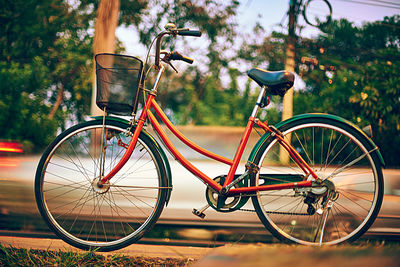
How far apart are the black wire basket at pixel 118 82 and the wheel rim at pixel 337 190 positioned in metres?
1.05

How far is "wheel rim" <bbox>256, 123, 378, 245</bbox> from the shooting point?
7.07 feet

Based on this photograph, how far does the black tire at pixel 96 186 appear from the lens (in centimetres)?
217

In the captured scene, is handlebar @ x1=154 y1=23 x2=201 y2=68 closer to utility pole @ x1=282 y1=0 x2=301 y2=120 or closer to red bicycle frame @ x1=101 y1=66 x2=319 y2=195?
red bicycle frame @ x1=101 y1=66 x2=319 y2=195

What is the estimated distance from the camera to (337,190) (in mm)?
2389

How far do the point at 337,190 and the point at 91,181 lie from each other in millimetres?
1938

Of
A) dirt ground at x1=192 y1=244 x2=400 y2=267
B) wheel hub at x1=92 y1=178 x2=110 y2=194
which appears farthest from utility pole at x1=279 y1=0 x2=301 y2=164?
dirt ground at x1=192 y1=244 x2=400 y2=267

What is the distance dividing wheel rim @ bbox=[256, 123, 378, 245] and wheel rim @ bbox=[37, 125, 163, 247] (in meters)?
0.92

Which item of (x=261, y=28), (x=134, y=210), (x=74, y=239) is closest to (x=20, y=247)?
(x=74, y=239)

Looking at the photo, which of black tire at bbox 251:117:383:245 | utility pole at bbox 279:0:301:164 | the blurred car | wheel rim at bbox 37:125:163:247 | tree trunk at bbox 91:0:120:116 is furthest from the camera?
utility pole at bbox 279:0:301:164

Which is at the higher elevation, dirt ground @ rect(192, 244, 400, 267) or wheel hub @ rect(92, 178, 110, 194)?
dirt ground @ rect(192, 244, 400, 267)

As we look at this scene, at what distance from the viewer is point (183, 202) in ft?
9.53

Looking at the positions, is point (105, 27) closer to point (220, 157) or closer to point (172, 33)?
point (172, 33)

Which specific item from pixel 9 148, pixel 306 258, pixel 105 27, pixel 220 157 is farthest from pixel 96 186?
pixel 105 27

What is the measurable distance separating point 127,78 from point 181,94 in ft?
44.1
